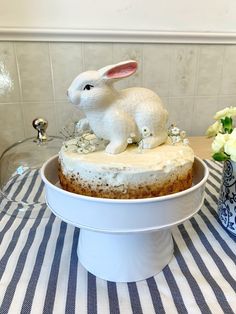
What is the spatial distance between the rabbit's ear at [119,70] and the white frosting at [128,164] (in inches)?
4.4

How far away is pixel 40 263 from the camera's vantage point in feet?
1.45

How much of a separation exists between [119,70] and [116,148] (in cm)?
12

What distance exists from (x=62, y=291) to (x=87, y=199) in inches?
6.2

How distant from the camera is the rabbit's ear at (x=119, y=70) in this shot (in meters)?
0.38

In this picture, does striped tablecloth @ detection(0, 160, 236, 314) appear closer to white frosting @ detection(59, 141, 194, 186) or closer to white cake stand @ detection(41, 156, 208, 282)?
white cake stand @ detection(41, 156, 208, 282)

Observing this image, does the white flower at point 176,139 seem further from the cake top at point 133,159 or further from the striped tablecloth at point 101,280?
the striped tablecloth at point 101,280

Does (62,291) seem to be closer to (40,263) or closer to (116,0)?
(40,263)

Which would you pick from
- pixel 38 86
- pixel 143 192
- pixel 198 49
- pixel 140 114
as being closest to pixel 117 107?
pixel 140 114

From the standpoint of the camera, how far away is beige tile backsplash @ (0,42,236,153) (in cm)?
85

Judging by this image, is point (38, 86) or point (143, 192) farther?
point (38, 86)

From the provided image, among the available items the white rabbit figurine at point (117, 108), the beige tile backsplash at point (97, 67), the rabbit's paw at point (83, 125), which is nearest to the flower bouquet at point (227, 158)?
the white rabbit figurine at point (117, 108)

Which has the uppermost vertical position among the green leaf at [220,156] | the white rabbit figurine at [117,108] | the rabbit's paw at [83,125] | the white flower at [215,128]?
the white rabbit figurine at [117,108]

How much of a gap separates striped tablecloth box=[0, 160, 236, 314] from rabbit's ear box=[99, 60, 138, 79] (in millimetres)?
314

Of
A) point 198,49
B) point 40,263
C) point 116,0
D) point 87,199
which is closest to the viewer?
point 87,199
